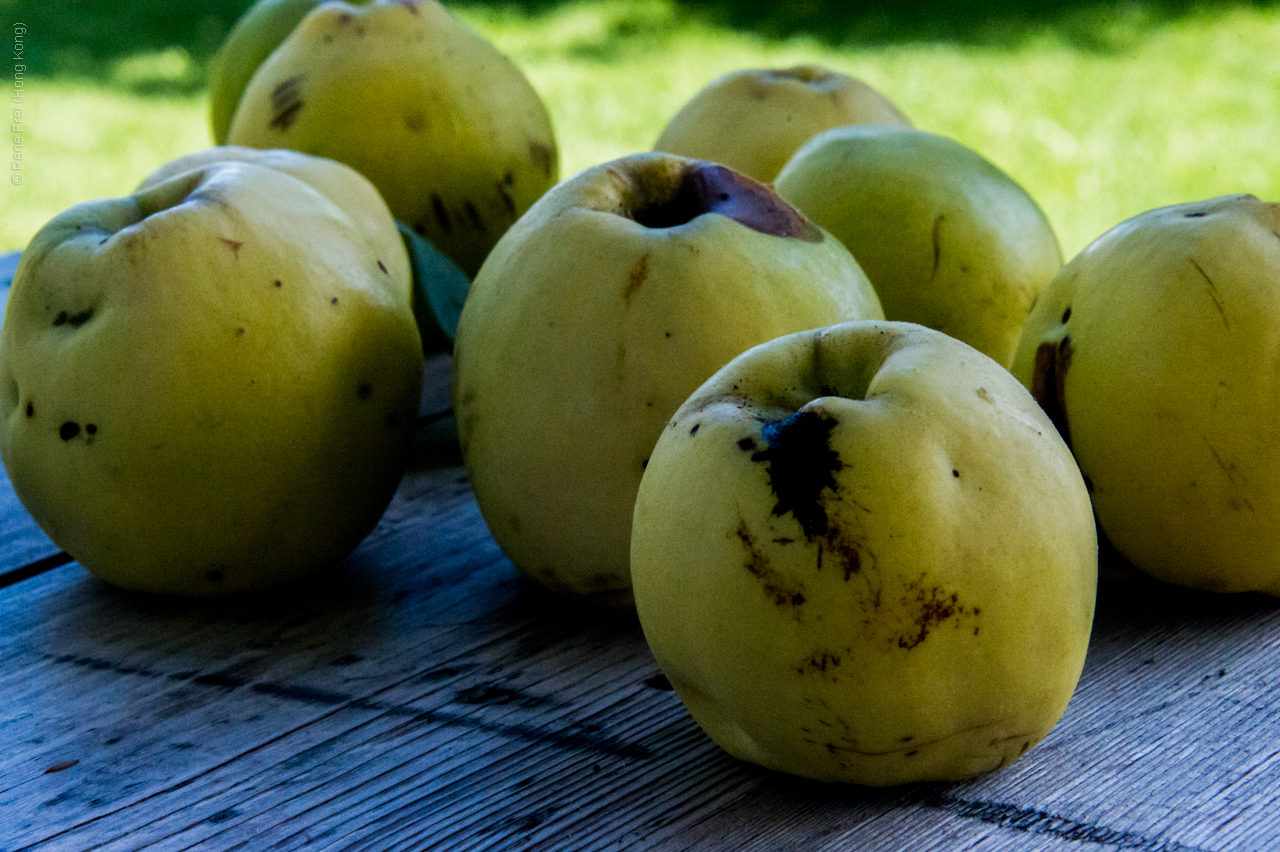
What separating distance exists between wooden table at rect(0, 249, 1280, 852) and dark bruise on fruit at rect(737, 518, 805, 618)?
0.45ft

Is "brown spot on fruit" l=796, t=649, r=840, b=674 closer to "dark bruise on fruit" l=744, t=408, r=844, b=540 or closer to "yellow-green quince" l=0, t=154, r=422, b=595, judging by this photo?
"dark bruise on fruit" l=744, t=408, r=844, b=540

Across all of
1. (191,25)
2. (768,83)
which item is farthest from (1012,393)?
(191,25)

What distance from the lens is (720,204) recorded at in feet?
3.41

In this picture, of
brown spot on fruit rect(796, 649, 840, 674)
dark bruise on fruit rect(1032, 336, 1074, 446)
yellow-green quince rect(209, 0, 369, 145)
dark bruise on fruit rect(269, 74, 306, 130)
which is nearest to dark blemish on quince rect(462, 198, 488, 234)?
dark bruise on fruit rect(269, 74, 306, 130)

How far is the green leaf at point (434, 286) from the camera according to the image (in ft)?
4.78

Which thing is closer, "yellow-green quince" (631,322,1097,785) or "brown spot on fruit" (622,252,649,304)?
"yellow-green quince" (631,322,1097,785)

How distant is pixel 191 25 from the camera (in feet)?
21.4

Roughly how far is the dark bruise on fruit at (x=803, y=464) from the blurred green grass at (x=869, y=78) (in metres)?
2.77

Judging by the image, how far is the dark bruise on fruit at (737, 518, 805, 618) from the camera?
2.24 ft

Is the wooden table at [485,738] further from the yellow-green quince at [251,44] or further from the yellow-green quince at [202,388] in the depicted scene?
the yellow-green quince at [251,44]

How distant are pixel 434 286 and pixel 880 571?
90cm

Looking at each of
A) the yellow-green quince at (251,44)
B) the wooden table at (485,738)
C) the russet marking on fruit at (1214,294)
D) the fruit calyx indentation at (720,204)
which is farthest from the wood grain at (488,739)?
the yellow-green quince at (251,44)

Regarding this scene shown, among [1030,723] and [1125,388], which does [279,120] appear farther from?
[1030,723]

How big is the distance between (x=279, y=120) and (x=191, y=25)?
5487 millimetres
